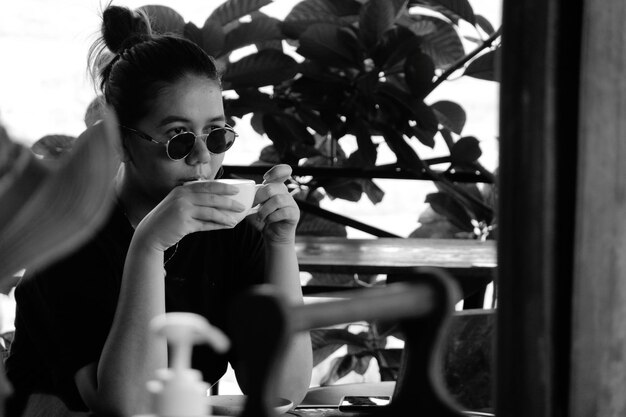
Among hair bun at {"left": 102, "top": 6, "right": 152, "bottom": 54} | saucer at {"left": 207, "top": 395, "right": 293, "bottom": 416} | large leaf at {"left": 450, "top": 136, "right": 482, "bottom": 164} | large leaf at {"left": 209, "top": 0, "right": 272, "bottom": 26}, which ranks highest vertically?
large leaf at {"left": 209, "top": 0, "right": 272, "bottom": 26}

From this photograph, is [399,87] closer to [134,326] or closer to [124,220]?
[124,220]

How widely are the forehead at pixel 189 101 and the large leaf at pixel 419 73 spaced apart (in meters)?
1.77

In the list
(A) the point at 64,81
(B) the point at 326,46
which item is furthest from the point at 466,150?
(A) the point at 64,81

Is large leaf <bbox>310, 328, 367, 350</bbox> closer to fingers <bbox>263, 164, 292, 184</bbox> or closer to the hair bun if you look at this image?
the hair bun

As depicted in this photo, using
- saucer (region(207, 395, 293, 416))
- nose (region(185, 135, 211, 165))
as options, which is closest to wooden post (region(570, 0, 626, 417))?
saucer (region(207, 395, 293, 416))

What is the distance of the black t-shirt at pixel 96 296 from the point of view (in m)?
1.67

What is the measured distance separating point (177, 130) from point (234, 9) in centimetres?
173

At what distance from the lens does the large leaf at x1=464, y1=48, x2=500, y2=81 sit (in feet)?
11.6

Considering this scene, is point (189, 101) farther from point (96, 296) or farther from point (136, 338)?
point (136, 338)

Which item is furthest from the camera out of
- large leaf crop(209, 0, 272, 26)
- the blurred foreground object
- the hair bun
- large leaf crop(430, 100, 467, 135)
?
large leaf crop(430, 100, 467, 135)

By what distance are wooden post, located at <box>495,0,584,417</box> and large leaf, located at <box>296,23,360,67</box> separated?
2900mm

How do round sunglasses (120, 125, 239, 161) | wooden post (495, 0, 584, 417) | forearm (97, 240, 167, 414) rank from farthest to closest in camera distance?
1. round sunglasses (120, 125, 239, 161)
2. forearm (97, 240, 167, 414)
3. wooden post (495, 0, 584, 417)

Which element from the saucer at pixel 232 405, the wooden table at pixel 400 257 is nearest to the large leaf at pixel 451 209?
the wooden table at pixel 400 257

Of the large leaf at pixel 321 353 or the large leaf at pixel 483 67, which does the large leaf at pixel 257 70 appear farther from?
the large leaf at pixel 321 353
